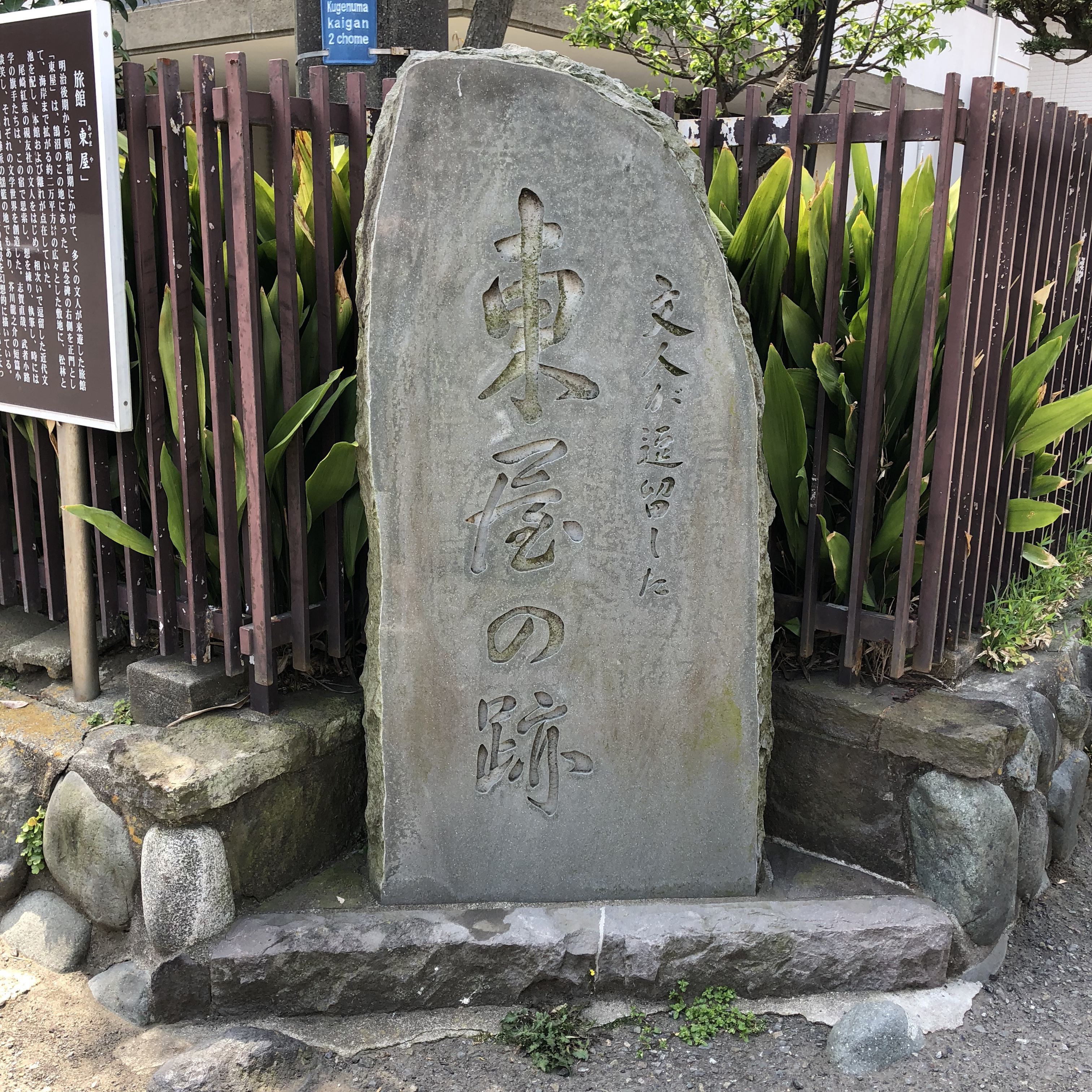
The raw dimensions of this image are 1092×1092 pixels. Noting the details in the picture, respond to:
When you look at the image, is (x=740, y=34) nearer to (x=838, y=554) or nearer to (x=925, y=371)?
(x=925, y=371)

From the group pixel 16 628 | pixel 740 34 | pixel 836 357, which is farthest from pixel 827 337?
pixel 740 34

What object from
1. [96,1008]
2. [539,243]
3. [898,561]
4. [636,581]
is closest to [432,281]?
[539,243]

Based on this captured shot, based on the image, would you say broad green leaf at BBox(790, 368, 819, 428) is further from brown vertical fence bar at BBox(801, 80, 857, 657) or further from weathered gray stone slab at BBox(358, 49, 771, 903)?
weathered gray stone slab at BBox(358, 49, 771, 903)

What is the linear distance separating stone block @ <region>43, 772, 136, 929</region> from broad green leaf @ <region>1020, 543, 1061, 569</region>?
2.90 metres

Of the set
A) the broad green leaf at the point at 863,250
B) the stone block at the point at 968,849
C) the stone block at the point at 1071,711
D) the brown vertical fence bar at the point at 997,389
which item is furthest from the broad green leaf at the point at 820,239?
the stone block at the point at 1071,711

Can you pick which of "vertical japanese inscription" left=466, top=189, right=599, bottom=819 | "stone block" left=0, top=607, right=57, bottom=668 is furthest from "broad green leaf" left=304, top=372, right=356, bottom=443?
"stone block" left=0, top=607, right=57, bottom=668

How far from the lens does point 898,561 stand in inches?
118

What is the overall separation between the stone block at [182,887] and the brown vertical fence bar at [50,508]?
1068 mm

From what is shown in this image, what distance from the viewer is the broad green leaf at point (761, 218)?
2.83 metres

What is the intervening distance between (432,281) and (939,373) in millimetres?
1443

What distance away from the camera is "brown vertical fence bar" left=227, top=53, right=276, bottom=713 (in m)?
2.48

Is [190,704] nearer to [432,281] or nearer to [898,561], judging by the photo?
[432,281]

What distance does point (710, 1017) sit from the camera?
2578 mm

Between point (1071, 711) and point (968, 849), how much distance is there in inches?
36.9
